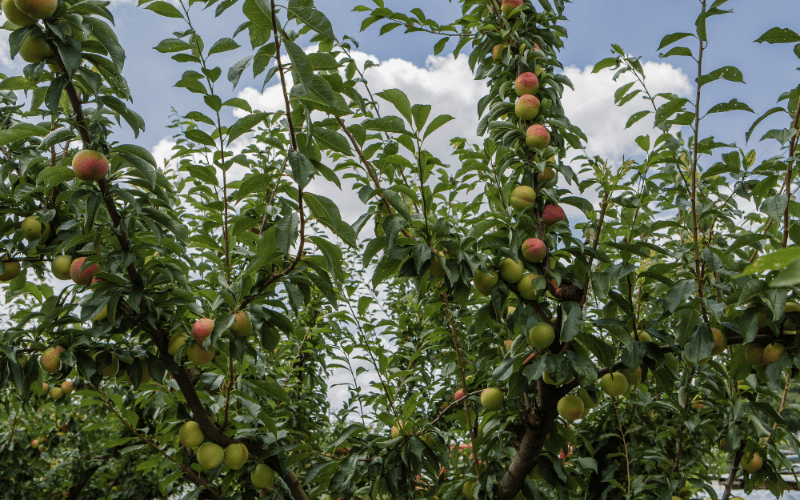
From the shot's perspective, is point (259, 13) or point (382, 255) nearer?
point (259, 13)

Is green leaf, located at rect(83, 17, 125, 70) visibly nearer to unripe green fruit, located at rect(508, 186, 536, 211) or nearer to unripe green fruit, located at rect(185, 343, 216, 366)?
unripe green fruit, located at rect(185, 343, 216, 366)

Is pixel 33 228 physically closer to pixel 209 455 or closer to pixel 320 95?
pixel 209 455

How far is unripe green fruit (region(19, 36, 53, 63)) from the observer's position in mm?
1179

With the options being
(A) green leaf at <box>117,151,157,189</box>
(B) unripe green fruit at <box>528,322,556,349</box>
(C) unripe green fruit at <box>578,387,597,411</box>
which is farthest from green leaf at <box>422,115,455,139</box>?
(C) unripe green fruit at <box>578,387,597,411</box>

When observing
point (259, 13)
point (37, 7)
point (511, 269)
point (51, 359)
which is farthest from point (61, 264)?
point (511, 269)

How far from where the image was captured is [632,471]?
90.8 inches

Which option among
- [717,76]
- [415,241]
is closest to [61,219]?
[415,241]

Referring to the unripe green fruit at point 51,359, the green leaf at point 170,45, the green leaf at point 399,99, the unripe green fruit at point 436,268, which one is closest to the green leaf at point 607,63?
the green leaf at point 399,99

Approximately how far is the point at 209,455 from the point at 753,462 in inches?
82.2

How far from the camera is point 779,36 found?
1.42 metres

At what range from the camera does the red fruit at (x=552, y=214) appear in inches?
65.3

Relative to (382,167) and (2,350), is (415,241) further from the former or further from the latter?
(2,350)

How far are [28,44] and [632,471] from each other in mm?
2810

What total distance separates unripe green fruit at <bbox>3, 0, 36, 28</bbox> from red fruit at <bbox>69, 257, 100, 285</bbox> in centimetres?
68
